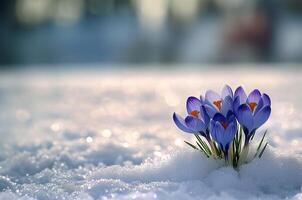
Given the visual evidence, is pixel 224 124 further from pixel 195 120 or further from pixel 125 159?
pixel 125 159

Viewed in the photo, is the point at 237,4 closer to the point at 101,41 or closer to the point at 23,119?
the point at 101,41

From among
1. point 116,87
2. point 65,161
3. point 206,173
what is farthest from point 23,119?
point 116,87

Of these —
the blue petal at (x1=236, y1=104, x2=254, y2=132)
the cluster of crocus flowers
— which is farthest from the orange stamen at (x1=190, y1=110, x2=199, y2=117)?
the blue petal at (x1=236, y1=104, x2=254, y2=132)

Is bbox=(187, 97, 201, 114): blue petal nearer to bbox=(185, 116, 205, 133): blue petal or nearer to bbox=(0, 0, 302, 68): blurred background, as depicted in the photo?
bbox=(185, 116, 205, 133): blue petal

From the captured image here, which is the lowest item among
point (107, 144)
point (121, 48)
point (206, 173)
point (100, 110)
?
point (121, 48)

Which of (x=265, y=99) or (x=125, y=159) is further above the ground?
(x=265, y=99)

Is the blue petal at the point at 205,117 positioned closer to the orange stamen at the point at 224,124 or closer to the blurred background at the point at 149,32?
the orange stamen at the point at 224,124

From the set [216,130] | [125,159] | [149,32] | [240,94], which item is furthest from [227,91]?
[149,32]
